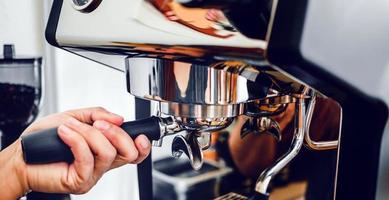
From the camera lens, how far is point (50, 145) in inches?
13.9

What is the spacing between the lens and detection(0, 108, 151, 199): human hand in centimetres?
39

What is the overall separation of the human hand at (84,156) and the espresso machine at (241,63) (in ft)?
0.04

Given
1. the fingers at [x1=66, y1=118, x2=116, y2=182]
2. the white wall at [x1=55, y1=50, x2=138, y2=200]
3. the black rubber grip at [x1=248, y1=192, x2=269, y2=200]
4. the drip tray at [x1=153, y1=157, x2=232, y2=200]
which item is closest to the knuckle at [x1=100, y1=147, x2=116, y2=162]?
the fingers at [x1=66, y1=118, x2=116, y2=182]

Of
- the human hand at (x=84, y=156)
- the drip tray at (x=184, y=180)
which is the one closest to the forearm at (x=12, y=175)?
the human hand at (x=84, y=156)

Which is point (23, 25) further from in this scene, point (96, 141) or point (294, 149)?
point (294, 149)

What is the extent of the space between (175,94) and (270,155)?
0.60 m

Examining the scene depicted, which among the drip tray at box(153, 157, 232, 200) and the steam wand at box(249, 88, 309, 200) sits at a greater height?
the steam wand at box(249, 88, 309, 200)

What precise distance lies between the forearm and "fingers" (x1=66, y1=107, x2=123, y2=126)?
0.07 metres

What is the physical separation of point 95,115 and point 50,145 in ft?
0.37

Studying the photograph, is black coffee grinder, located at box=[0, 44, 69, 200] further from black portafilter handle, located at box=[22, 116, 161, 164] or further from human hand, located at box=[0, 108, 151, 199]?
black portafilter handle, located at box=[22, 116, 161, 164]

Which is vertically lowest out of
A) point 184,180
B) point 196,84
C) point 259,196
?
point 184,180

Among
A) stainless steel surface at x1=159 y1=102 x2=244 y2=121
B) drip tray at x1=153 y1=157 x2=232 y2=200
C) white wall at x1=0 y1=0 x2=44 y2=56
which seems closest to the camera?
stainless steel surface at x1=159 y1=102 x2=244 y2=121

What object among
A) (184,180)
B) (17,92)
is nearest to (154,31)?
(17,92)

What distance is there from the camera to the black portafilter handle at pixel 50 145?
35cm
